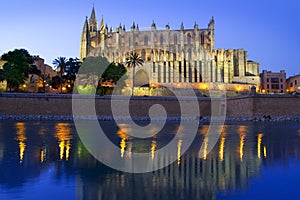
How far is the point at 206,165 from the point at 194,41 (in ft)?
192

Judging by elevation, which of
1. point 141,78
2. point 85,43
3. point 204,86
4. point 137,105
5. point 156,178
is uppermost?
point 85,43

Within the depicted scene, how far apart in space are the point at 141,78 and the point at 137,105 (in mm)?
29411

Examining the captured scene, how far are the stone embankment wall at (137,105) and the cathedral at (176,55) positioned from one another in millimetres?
23082

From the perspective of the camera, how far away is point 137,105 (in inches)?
1297

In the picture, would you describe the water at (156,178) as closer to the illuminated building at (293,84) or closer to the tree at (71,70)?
the tree at (71,70)

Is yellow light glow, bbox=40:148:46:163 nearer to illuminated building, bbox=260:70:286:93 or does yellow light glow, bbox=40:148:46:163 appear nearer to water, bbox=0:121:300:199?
water, bbox=0:121:300:199

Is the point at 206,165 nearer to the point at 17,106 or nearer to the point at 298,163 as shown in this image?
the point at 298,163

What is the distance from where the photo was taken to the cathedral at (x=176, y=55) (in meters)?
57.8

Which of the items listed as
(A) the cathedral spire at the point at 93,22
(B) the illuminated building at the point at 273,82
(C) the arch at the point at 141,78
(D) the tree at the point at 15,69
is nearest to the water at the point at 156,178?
(D) the tree at the point at 15,69

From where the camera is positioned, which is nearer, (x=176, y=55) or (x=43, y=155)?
(x=43, y=155)

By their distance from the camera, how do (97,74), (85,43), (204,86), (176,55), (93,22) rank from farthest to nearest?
(93,22), (85,43), (176,55), (204,86), (97,74)

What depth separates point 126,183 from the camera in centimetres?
530

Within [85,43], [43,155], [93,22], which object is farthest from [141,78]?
[43,155]

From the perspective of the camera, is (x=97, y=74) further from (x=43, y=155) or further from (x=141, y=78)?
(x=43, y=155)
